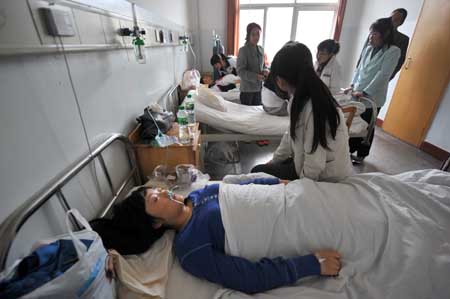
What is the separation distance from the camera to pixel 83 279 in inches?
22.2

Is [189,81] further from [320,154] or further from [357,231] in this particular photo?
[357,231]

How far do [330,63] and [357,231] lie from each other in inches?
77.1

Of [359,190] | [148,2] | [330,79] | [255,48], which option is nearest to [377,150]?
[330,79]

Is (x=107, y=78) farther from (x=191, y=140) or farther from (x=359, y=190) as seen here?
(x=359, y=190)

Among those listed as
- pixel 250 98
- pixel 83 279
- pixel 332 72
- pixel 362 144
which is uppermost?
pixel 332 72

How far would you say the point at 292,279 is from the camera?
86 centimetres

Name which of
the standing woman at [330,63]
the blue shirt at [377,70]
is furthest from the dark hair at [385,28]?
the standing woman at [330,63]

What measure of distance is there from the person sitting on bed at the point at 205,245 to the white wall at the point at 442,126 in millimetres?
2871

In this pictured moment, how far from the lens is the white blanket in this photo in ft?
2.67

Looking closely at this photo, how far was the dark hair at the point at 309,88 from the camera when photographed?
3.63 feet

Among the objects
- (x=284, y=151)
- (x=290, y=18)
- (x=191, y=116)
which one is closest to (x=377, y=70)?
(x=284, y=151)

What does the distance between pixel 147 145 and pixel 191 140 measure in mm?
311

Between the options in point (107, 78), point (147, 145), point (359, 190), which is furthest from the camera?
point (147, 145)

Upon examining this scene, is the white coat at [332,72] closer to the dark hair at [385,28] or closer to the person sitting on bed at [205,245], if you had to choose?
the dark hair at [385,28]
